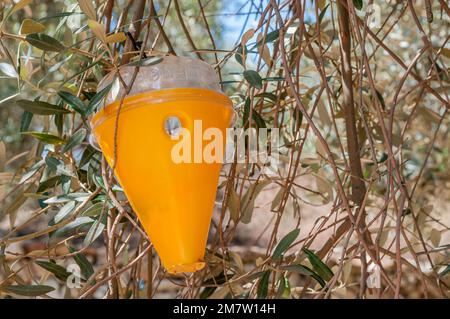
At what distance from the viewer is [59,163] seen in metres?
1.31

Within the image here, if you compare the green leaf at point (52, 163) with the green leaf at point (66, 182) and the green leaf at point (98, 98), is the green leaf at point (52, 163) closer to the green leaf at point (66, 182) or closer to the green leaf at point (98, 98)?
the green leaf at point (66, 182)

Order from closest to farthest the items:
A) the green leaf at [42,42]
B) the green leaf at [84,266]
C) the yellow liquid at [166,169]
Result: the yellow liquid at [166,169], the green leaf at [42,42], the green leaf at [84,266]

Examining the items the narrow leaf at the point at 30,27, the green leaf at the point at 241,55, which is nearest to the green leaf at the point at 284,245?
the green leaf at the point at 241,55

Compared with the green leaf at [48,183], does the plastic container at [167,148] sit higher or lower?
lower

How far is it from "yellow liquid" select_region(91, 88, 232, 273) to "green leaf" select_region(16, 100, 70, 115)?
0.21m

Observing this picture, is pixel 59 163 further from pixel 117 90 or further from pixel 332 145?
pixel 332 145

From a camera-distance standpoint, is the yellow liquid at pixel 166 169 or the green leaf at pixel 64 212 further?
the green leaf at pixel 64 212

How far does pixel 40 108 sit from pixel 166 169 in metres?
0.33

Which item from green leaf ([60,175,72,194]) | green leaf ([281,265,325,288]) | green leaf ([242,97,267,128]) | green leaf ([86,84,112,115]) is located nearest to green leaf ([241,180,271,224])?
green leaf ([242,97,267,128])

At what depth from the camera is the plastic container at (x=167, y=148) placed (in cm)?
100

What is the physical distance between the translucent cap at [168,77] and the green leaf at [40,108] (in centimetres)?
20

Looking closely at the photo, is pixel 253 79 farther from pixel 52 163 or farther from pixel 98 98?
pixel 52 163

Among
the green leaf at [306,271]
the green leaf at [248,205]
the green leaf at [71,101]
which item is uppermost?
the green leaf at [71,101]
